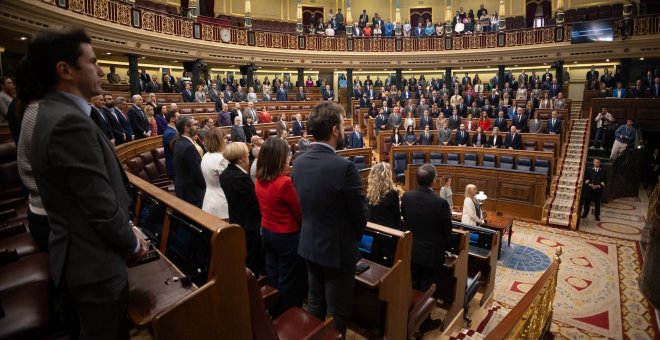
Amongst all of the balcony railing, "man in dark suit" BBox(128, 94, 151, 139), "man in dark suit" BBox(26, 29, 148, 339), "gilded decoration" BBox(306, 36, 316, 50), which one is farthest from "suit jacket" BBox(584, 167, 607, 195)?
"gilded decoration" BBox(306, 36, 316, 50)

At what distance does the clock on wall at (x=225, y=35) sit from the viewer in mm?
12203

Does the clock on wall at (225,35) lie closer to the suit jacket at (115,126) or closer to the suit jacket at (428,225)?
the suit jacket at (115,126)

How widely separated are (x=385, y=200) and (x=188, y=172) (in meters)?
1.57

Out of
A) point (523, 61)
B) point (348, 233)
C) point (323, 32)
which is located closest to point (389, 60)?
point (323, 32)

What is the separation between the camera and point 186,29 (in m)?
11.1

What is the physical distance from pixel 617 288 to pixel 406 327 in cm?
363

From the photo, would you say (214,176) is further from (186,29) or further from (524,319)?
(186,29)

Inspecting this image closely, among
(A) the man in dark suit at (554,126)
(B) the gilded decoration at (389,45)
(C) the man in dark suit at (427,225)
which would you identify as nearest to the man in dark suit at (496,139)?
(A) the man in dark suit at (554,126)

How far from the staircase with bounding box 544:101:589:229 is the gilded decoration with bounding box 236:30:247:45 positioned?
10.2 meters

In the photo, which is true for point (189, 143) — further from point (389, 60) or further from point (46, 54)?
point (389, 60)

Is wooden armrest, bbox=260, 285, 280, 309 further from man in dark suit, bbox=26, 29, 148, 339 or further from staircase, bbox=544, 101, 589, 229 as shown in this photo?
staircase, bbox=544, 101, 589, 229

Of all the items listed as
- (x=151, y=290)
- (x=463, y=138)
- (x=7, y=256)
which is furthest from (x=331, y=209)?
(x=463, y=138)

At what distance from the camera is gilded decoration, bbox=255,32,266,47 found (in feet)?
43.1

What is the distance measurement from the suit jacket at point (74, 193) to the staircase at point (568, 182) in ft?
24.0
